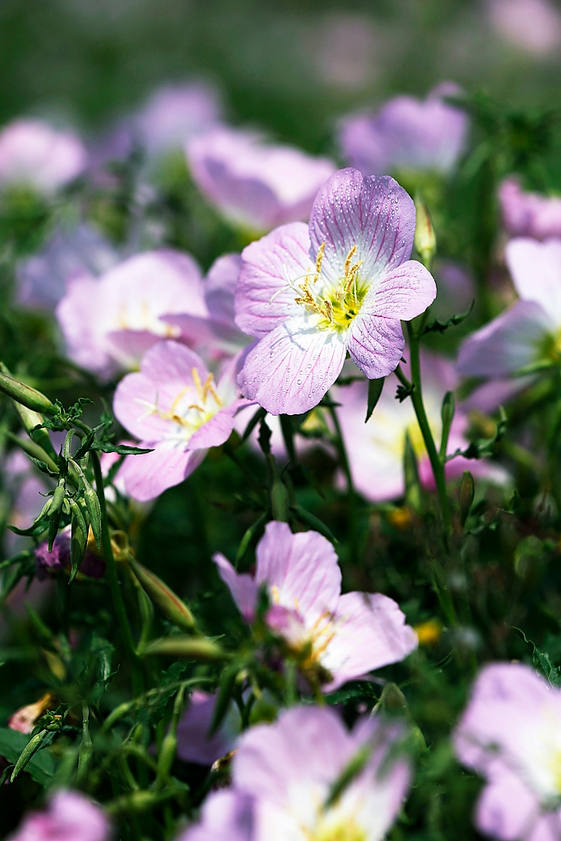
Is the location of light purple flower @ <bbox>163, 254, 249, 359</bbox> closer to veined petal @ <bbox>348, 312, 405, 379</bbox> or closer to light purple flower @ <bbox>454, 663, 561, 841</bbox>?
veined petal @ <bbox>348, 312, 405, 379</bbox>

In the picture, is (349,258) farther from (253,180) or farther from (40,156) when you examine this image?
(40,156)

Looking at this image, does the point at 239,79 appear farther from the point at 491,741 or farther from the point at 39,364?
the point at 491,741

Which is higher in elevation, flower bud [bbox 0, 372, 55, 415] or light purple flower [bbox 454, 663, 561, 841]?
flower bud [bbox 0, 372, 55, 415]

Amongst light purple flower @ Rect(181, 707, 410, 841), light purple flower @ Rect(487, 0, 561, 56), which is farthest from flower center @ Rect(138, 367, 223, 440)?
light purple flower @ Rect(487, 0, 561, 56)

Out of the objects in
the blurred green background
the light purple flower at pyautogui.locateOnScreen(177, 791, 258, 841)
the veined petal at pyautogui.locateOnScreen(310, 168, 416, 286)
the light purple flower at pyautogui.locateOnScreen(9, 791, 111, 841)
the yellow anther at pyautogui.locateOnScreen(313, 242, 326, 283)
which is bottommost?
the blurred green background

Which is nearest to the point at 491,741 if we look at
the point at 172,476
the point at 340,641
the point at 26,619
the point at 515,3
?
the point at 340,641

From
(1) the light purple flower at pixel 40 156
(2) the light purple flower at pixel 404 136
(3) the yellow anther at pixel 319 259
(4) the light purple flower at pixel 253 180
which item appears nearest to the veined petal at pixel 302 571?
(3) the yellow anther at pixel 319 259
